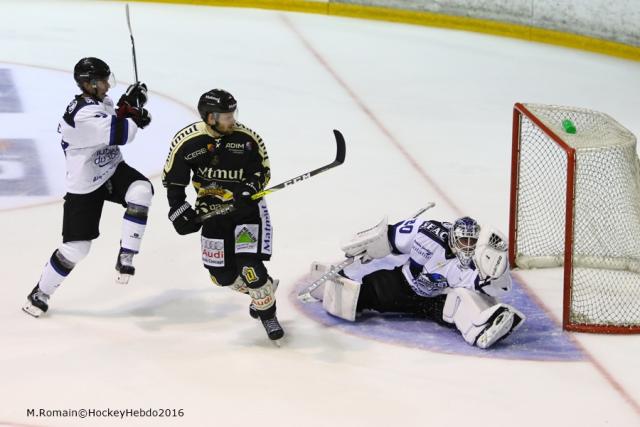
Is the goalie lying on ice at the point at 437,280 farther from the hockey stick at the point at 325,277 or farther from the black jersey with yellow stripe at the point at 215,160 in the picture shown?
the black jersey with yellow stripe at the point at 215,160

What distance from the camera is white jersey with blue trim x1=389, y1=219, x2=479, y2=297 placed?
4.79 m

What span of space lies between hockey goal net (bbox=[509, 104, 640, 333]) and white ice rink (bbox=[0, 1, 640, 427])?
16 centimetres

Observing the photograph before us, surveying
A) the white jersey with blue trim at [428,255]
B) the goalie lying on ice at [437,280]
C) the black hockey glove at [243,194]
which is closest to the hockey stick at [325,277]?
the goalie lying on ice at [437,280]

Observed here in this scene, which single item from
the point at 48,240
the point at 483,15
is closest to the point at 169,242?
the point at 48,240

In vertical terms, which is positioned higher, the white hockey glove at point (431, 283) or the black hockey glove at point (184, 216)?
the black hockey glove at point (184, 216)

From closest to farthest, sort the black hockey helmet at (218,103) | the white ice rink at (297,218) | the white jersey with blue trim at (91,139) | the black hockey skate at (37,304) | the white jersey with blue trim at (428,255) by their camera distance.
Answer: the white ice rink at (297,218), the black hockey helmet at (218,103), the white jersey with blue trim at (91,139), the white jersey with blue trim at (428,255), the black hockey skate at (37,304)

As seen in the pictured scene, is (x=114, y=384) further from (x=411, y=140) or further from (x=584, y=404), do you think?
(x=411, y=140)

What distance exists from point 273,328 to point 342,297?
360mm

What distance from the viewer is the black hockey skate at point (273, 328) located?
15.2 ft

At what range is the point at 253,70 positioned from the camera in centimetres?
958

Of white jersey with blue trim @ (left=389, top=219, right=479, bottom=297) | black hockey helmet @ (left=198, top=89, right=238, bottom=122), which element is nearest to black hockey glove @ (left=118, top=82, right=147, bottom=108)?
black hockey helmet @ (left=198, top=89, right=238, bottom=122)

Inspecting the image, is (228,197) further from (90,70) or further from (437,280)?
(437,280)

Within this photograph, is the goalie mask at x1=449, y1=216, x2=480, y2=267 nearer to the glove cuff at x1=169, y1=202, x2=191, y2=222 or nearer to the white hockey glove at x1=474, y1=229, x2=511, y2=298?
the white hockey glove at x1=474, y1=229, x2=511, y2=298

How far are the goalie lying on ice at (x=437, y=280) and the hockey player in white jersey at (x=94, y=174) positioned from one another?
81 cm
